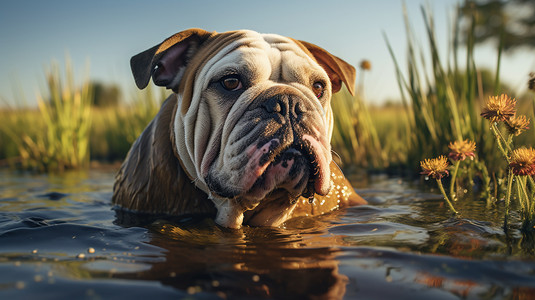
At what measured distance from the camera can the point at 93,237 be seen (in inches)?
102

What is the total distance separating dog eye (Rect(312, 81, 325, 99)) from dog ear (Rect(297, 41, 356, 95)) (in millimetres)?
331

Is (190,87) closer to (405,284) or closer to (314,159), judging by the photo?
(314,159)

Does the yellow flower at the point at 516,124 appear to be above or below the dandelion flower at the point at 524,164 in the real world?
above

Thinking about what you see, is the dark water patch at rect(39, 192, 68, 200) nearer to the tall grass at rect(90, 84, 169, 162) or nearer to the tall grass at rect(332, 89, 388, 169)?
the tall grass at rect(90, 84, 169, 162)

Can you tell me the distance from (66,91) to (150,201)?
4175 millimetres

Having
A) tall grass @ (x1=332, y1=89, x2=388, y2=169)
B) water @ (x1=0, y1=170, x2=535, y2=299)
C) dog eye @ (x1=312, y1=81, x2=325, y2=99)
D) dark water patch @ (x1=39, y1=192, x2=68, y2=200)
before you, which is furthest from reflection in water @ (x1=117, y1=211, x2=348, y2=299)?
tall grass @ (x1=332, y1=89, x2=388, y2=169)

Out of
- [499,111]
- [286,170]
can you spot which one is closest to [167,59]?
[286,170]

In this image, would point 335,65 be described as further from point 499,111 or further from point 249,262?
point 249,262

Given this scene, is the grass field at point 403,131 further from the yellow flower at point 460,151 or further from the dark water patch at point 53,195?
the dark water patch at point 53,195

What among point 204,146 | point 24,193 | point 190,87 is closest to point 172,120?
point 190,87

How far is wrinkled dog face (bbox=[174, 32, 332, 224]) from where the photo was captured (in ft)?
7.82

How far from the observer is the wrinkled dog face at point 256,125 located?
2385 millimetres

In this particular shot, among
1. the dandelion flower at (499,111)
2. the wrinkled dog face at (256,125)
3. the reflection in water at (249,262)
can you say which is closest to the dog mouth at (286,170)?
the wrinkled dog face at (256,125)

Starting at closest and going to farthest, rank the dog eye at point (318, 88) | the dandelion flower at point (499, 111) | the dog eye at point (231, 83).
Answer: the dandelion flower at point (499, 111)
the dog eye at point (231, 83)
the dog eye at point (318, 88)
